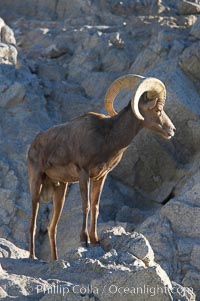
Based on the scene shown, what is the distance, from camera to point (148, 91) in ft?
57.0

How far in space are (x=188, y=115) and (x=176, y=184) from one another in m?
1.61

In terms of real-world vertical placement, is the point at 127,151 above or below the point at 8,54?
below

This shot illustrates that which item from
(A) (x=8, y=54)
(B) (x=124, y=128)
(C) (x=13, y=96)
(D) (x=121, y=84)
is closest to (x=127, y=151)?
(C) (x=13, y=96)

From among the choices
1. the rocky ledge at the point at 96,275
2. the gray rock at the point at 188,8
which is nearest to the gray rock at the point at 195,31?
the gray rock at the point at 188,8

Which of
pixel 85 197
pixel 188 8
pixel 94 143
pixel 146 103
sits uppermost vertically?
pixel 146 103

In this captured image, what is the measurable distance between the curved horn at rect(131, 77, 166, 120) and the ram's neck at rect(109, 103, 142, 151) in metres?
0.28

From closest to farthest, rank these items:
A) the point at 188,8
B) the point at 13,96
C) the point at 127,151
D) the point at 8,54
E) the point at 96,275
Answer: the point at 96,275
the point at 127,151
the point at 13,96
the point at 8,54
the point at 188,8

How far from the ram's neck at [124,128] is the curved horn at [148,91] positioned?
278 mm

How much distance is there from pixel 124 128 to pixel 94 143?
59 cm

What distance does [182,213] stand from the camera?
22109 millimetres

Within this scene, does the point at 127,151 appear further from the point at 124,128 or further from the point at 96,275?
the point at 96,275

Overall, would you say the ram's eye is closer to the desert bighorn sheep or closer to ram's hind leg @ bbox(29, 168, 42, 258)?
the desert bighorn sheep

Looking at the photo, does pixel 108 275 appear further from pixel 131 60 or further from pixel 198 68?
pixel 131 60

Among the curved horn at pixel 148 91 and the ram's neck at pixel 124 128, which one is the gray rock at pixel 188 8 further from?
the ram's neck at pixel 124 128
